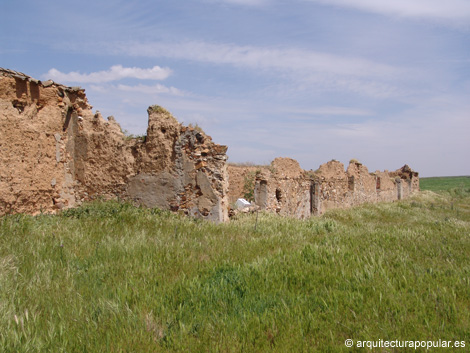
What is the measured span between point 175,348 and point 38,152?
6.02 metres

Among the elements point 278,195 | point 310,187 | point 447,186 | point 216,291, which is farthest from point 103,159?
point 447,186

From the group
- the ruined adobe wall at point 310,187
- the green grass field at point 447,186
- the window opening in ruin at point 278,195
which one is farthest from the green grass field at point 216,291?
the green grass field at point 447,186

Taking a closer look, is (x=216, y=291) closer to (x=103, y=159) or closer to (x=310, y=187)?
(x=103, y=159)

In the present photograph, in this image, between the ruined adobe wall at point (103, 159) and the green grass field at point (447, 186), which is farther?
the green grass field at point (447, 186)

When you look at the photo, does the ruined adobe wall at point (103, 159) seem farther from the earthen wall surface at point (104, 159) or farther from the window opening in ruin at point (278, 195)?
the window opening in ruin at point (278, 195)

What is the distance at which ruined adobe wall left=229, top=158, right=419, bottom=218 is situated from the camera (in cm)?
1168

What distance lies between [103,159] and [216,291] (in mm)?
5792

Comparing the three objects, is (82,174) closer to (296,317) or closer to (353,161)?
(296,317)

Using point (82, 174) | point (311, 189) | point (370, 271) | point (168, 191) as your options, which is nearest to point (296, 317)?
point (370, 271)

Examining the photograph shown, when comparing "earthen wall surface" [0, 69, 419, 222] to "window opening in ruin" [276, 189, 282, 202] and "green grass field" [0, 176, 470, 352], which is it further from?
"window opening in ruin" [276, 189, 282, 202]

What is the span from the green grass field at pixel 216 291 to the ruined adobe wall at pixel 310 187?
5.31 metres

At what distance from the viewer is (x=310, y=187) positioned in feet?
47.6

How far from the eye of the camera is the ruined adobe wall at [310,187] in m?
11.7

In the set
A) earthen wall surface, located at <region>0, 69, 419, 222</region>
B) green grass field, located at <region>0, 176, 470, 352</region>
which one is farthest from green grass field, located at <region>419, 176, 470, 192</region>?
green grass field, located at <region>0, 176, 470, 352</region>
